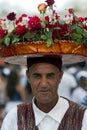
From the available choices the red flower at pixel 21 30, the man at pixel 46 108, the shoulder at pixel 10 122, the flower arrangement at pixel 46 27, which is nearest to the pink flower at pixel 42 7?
the flower arrangement at pixel 46 27

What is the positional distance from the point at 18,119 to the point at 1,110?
518cm

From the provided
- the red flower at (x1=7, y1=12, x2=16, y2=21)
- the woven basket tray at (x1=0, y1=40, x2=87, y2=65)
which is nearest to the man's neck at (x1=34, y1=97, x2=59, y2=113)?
the woven basket tray at (x1=0, y1=40, x2=87, y2=65)

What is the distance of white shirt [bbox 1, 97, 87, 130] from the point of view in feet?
14.8

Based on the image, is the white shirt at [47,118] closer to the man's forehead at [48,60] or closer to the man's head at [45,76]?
the man's head at [45,76]

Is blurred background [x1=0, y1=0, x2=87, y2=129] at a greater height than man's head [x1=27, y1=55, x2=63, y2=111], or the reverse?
man's head [x1=27, y1=55, x2=63, y2=111]

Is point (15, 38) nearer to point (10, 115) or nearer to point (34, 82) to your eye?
point (34, 82)

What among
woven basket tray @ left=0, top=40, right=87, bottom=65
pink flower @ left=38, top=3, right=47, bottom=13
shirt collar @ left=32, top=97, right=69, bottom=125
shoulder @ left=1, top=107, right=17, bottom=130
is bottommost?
shoulder @ left=1, top=107, right=17, bottom=130

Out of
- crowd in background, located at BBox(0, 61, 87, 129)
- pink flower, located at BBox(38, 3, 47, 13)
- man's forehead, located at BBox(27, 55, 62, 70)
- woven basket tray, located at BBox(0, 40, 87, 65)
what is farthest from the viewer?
crowd in background, located at BBox(0, 61, 87, 129)

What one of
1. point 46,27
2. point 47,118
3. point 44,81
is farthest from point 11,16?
point 47,118

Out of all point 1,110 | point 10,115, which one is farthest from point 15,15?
point 1,110

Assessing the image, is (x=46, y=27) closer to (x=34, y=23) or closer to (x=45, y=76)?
(x=34, y=23)

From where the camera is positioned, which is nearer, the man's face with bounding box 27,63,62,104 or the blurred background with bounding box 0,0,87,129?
the man's face with bounding box 27,63,62,104

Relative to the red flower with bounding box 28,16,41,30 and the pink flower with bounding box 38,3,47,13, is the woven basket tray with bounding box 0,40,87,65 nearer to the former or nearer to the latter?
the red flower with bounding box 28,16,41,30

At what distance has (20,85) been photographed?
10406 mm
